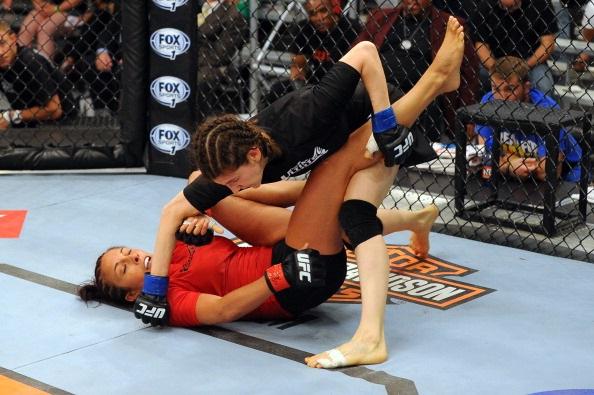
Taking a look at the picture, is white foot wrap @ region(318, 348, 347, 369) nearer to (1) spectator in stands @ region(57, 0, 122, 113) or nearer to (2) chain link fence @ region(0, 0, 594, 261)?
(2) chain link fence @ region(0, 0, 594, 261)

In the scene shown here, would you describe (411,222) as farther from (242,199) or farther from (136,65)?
(136,65)

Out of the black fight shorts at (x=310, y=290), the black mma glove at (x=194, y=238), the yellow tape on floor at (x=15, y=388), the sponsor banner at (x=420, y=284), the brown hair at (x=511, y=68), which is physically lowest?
the yellow tape on floor at (x=15, y=388)

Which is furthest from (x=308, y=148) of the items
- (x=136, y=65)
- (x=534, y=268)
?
(x=136, y=65)

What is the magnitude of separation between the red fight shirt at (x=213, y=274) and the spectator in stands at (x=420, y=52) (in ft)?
6.42

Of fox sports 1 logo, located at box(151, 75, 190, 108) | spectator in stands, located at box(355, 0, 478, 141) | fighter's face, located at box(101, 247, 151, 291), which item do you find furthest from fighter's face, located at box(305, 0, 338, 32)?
fighter's face, located at box(101, 247, 151, 291)

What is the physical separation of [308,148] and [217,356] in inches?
26.7

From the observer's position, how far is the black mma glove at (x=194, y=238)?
316 cm

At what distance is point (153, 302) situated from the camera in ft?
10.2

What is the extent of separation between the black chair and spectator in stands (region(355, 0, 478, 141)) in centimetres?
58

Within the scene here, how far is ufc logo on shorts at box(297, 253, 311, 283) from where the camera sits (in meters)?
2.96

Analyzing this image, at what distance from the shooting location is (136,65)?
5059mm

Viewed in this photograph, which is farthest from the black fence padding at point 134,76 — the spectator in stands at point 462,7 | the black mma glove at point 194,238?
the black mma glove at point 194,238

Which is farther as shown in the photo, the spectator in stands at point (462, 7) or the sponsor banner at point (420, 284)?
the spectator in stands at point (462, 7)

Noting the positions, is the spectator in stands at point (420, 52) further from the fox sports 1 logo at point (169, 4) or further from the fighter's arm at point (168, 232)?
the fighter's arm at point (168, 232)
